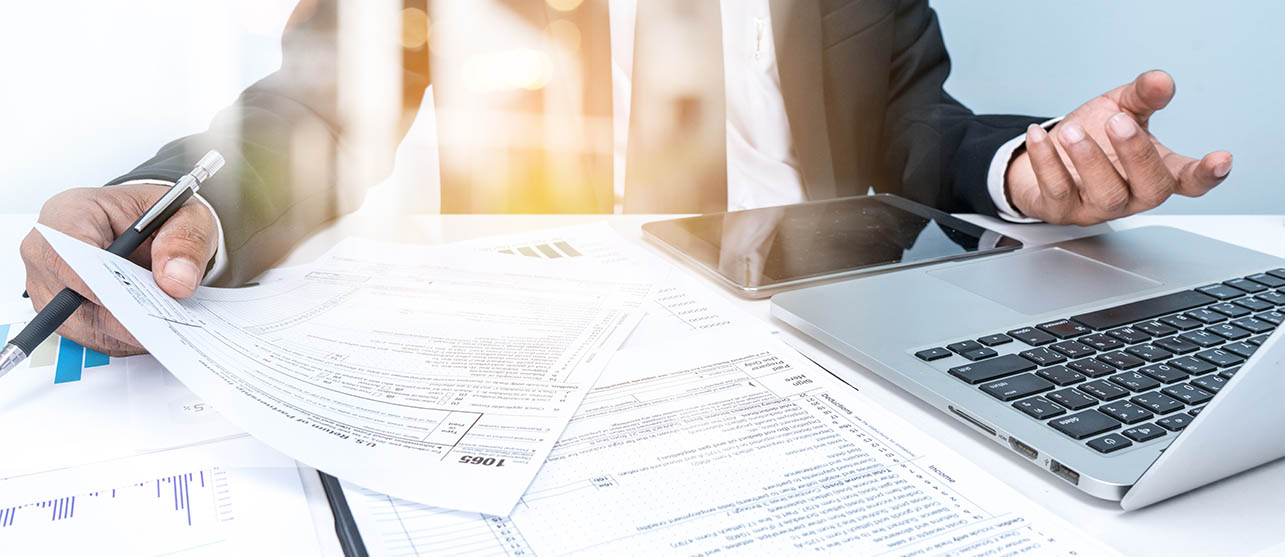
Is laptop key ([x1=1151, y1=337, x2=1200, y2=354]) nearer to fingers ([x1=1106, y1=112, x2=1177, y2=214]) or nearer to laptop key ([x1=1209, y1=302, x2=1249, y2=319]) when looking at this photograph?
laptop key ([x1=1209, y1=302, x2=1249, y2=319])

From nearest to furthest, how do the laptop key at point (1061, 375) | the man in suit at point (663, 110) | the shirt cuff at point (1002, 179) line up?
1. the laptop key at point (1061, 375)
2. the shirt cuff at point (1002, 179)
3. the man in suit at point (663, 110)

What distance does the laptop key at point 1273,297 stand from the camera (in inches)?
19.7

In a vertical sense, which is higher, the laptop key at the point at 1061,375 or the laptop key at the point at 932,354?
the laptop key at the point at 932,354

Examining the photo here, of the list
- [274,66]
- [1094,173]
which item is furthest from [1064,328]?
[274,66]

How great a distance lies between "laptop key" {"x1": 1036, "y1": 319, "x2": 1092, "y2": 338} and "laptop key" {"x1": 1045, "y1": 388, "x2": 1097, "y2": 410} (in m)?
0.08

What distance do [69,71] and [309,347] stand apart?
67 cm

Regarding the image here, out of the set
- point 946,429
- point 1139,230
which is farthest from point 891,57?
point 946,429

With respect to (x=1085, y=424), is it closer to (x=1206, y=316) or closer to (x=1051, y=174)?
(x=1206, y=316)

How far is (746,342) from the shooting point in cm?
45

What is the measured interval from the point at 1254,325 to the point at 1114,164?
0.73 ft

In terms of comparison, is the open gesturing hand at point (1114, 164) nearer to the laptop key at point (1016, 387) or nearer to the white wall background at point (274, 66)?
→ the laptop key at point (1016, 387)

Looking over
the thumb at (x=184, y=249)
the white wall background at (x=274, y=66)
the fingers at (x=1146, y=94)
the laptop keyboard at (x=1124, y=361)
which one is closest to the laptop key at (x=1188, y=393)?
the laptop keyboard at (x=1124, y=361)

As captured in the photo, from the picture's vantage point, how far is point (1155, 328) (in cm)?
45

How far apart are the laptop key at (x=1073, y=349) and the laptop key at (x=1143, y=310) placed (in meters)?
0.04
